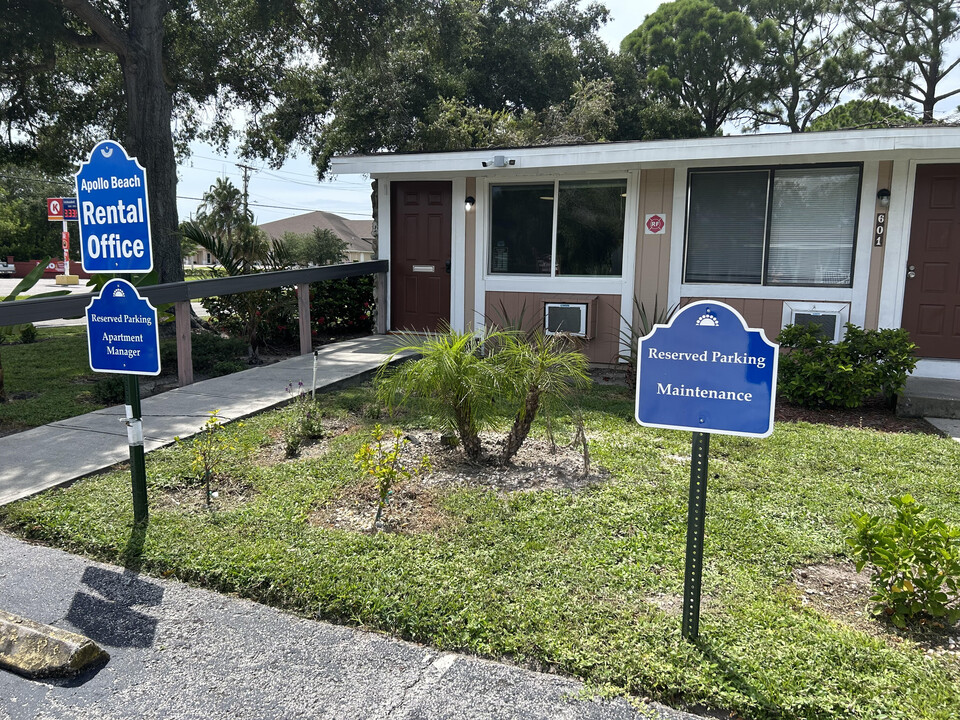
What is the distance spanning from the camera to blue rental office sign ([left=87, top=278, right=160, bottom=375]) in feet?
11.4

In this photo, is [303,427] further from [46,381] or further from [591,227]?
[591,227]

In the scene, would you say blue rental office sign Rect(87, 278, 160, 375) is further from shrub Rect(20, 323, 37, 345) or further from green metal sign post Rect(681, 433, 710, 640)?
shrub Rect(20, 323, 37, 345)

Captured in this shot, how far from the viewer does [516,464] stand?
15.7 ft

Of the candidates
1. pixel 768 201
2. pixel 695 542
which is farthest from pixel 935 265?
pixel 695 542

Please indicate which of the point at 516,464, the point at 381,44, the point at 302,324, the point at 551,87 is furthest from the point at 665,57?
the point at 516,464

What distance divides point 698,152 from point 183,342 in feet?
18.4

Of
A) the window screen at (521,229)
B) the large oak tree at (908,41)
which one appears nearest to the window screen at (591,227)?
the window screen at (521,229)

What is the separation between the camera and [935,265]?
7387mm

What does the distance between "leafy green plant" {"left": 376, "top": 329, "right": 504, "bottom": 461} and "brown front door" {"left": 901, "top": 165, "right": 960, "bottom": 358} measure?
536 centimetres

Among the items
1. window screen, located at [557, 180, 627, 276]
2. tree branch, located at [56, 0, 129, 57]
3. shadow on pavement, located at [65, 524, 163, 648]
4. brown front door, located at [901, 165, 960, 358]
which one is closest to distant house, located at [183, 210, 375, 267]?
tree branch, located at [56, 0, 129, 57]

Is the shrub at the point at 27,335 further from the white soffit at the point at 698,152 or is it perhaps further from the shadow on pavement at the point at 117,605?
the shadow on pavement at the point at 117,605

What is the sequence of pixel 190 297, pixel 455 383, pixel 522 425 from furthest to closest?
pixel 190 297, pixel 522 425, pixel 455 383

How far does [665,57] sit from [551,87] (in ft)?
16.4

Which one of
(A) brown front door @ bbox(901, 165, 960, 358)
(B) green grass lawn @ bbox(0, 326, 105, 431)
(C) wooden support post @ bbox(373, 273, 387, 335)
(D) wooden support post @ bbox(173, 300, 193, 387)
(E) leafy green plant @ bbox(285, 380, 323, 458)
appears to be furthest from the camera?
(C) wooden support post @ bbox(373, 273, 387, 335)
